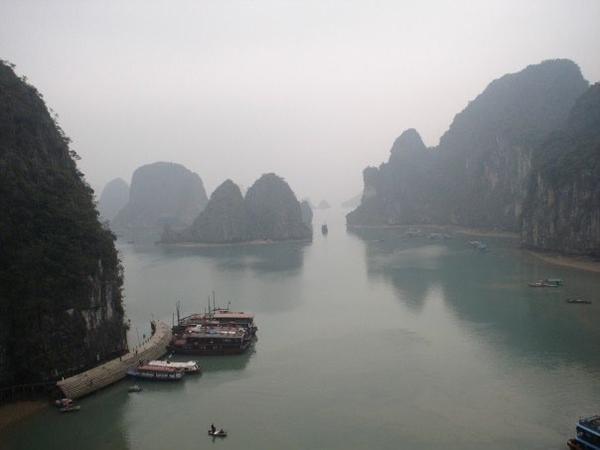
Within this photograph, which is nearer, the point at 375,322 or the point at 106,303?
the point at 106,303

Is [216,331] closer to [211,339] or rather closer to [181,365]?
[211,339]

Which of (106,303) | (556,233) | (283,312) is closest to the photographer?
(106,303)

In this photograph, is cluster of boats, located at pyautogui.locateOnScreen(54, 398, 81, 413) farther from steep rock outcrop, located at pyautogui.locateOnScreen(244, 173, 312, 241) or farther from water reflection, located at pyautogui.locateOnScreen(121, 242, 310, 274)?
steep rock outcrop, located at pyautogui.locateOnScreen(244, 173, 312, 241)

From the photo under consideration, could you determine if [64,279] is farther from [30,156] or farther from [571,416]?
[571,416]

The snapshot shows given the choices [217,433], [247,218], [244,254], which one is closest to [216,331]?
[217,433]

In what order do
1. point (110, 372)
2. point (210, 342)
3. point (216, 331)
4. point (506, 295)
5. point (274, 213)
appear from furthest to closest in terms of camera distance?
point (274, 213), point (506, 295), point (216, 331), point (210, 342), point (110, 372)

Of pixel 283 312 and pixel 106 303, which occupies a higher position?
pixel 106 303

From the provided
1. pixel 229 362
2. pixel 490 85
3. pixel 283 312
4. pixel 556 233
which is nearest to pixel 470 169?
pixel 490 85
